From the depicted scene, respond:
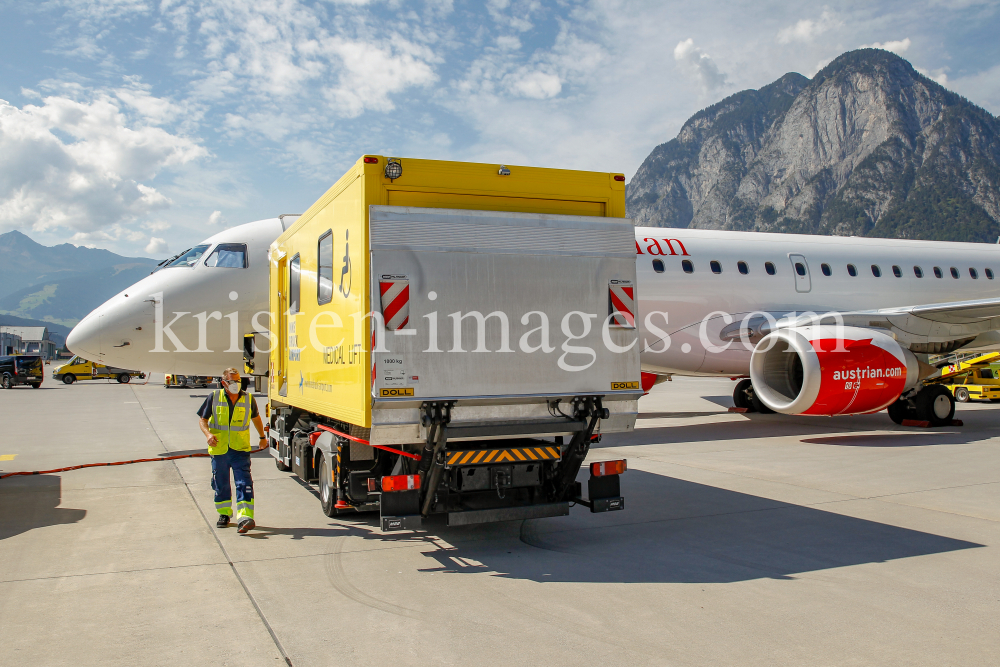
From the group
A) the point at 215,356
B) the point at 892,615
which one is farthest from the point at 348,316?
the point at 215,356

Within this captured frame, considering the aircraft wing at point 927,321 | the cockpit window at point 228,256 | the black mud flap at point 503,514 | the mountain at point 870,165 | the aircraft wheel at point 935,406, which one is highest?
the mountain at point 870,165

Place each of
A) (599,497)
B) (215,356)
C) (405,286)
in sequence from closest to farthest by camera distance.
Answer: (405,286)
(599,497)
(215,356)

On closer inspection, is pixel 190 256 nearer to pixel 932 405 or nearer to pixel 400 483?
pixel 400 483

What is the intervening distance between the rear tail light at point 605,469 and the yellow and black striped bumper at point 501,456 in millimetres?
425

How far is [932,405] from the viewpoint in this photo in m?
13.7

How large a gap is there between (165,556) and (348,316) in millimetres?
2418

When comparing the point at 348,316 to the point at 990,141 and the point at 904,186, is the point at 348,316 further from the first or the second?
the point at 990,141

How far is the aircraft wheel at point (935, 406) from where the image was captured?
1367 centimetres

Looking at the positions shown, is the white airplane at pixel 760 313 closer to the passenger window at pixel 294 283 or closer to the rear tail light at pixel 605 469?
the passenger window at pixel 294 283

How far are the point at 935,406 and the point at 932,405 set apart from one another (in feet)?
0.26

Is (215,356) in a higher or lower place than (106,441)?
higher

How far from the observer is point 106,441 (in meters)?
13.4

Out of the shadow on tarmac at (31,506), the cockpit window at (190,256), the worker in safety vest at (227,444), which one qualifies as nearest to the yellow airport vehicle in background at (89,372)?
the cockpit window at (190,256)

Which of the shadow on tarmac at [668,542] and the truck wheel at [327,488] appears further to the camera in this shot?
the truck wheel at [327,488]
